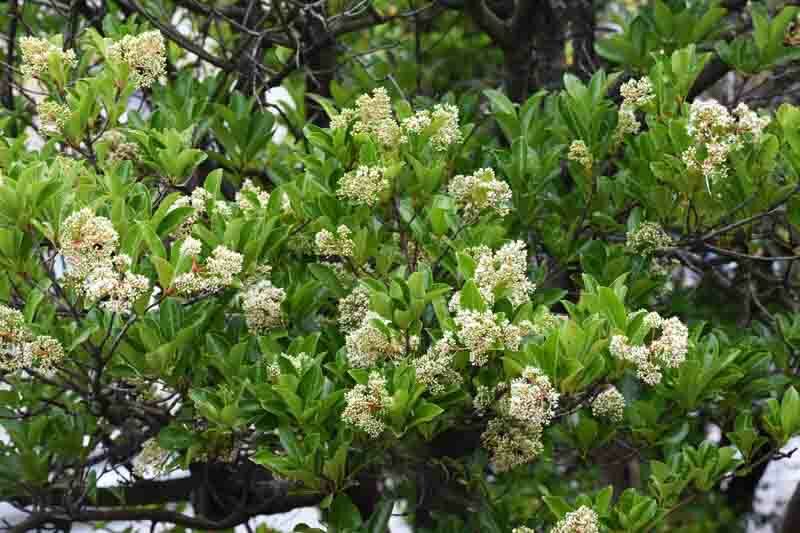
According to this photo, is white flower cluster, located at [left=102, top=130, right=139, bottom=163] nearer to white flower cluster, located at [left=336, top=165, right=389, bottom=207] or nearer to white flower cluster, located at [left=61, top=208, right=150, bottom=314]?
white flower cluster, located at [left=336, top=165, right=389, bottom=207]

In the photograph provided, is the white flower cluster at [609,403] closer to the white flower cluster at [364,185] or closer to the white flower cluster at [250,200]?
the white flower cluster at [364,185]

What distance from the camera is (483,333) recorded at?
8.48 feet

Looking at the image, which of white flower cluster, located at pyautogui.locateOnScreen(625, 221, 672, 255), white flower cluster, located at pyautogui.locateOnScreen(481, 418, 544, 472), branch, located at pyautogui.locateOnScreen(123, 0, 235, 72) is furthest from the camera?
branch, located at pyautogui.locateOnScreen(123, 0, 235, 72)

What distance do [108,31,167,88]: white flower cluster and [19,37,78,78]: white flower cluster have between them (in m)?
0.17

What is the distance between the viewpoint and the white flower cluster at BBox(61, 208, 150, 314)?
2.52 meters

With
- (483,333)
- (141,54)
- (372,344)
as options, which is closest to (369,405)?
(372,344)

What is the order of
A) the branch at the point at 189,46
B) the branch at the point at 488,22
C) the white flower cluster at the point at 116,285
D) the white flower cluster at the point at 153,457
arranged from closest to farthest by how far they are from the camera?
the white flower cluster at the point at 116,285 → the white flower cluster at the point at 153,457 → the branch at the point at 189,46 → the branch at the point at 488,22

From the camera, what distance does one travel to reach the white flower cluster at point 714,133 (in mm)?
3012

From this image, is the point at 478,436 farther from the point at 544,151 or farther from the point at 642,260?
the point at 544,151

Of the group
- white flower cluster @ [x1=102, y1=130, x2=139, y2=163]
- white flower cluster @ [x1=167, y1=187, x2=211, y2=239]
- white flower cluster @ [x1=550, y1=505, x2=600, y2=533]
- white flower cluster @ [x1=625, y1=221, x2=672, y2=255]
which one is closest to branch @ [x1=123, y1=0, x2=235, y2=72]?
white flower cluster @ [x1=102, y1=130, x2=139, y2=163]

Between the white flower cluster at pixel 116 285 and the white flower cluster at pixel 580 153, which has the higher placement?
the white flower cluster at pixel 116 285

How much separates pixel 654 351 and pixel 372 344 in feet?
2.16

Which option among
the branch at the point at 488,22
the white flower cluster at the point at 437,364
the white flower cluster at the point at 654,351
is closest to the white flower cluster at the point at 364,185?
the white flower cluster at the point at 437,364

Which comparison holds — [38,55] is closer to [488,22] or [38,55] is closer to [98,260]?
[98,260]
